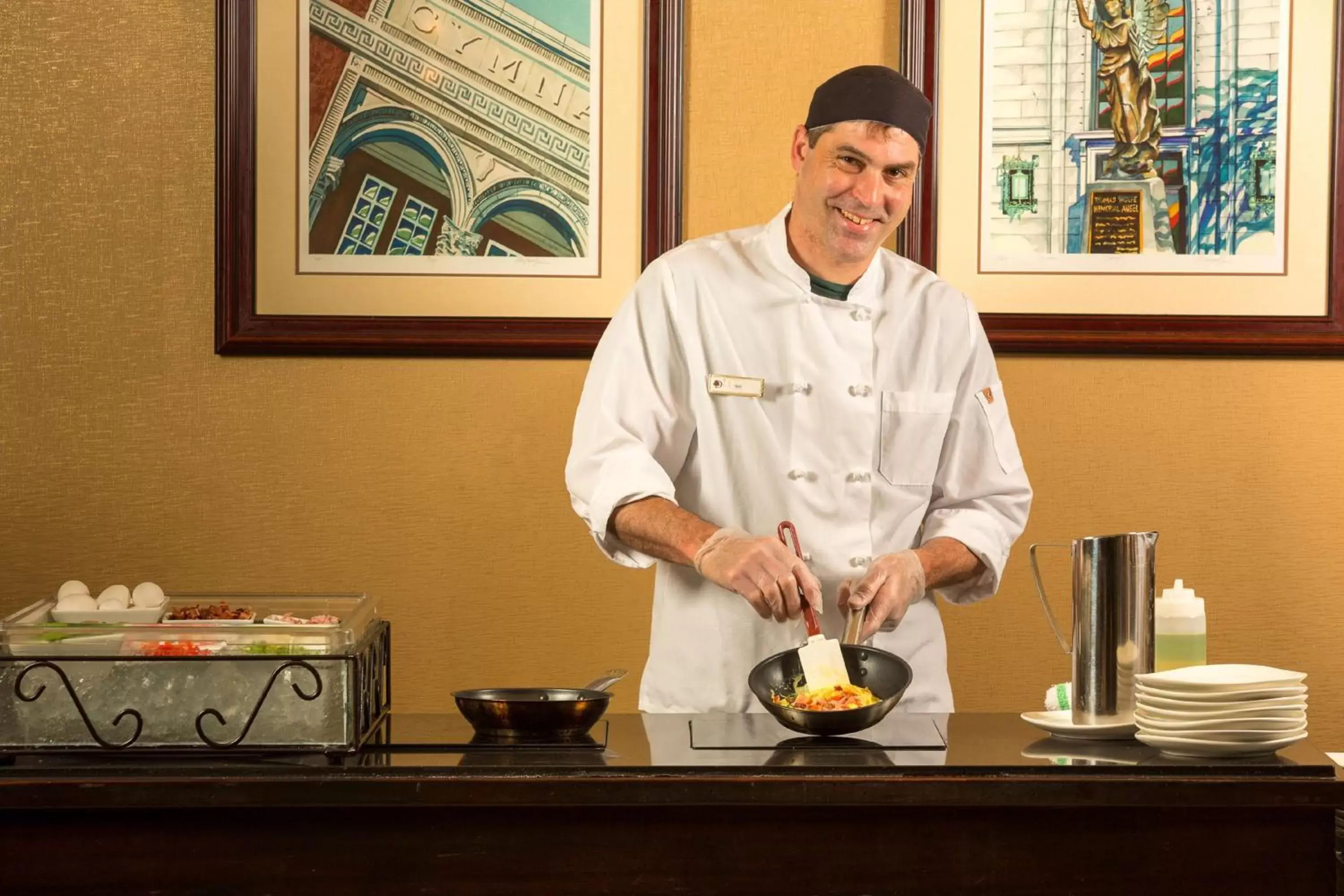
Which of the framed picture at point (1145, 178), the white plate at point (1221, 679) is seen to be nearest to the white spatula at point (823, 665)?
the white plate at point (1221, 679)

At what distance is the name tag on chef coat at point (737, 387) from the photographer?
8.76 feet

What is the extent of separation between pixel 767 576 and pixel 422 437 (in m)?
1.28

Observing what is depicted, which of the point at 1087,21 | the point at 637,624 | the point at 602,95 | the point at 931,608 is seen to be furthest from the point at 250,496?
the point at 1087,21

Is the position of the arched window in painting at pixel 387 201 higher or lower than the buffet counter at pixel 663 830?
higher

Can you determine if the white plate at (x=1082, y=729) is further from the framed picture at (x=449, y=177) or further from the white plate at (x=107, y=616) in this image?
the framed picture at (x=449, y=177)

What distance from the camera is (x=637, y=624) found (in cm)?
328

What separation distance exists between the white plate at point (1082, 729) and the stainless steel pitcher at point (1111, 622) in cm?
1

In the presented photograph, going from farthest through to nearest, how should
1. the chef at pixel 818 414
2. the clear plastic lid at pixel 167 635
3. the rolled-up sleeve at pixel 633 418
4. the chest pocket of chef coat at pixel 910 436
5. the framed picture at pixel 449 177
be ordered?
the framed picture at pixel 449 177 < the chest pocket of chef coat at pixel 910 436 < the chef at pixel 818 414 < the rolled-up sleeve at pixel 633 418 < the clear plastic lid at pixel 167 635

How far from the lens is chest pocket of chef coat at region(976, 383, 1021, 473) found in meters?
2.73

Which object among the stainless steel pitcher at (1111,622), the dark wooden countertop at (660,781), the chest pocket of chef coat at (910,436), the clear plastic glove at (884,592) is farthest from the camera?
the chest pocket of chef coat at (910,436)

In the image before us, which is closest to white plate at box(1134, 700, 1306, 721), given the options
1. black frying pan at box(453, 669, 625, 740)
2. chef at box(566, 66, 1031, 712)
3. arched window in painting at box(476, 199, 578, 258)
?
chef at box(566, 66, 1031, 712)

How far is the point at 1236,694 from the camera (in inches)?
72.4

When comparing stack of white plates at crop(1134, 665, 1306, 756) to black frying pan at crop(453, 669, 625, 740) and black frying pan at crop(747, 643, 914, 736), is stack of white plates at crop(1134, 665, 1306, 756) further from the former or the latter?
black frying pan at crop(453, 669, 625, 740)

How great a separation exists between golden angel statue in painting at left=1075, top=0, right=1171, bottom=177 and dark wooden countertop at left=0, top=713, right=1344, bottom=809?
5.75 ft
